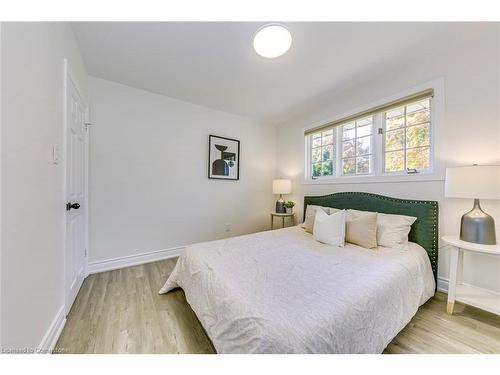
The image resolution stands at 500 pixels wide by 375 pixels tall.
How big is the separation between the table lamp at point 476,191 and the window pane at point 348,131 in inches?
50.5

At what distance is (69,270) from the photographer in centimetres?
161

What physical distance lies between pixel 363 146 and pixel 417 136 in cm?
56

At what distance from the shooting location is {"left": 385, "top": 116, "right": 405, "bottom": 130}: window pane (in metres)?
2.17

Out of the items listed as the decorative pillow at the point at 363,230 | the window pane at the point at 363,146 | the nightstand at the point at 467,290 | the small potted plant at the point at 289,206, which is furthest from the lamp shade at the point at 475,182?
the small potted plant at the point at 289,206

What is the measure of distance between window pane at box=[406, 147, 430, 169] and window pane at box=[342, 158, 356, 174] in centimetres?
61

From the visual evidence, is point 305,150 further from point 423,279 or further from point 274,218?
point 423,279

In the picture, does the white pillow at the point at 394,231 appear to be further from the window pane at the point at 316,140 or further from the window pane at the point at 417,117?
the window pane at the point at 316,140

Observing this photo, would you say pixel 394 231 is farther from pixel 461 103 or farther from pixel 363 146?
pixel 461 103

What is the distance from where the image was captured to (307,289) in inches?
43.6

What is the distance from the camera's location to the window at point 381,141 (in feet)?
6.59

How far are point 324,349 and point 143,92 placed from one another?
3.16 m

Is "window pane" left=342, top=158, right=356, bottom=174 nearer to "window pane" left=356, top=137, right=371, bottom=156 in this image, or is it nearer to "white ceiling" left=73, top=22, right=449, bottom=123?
"window pane" left=356, top=137, right=371, bottom=156
